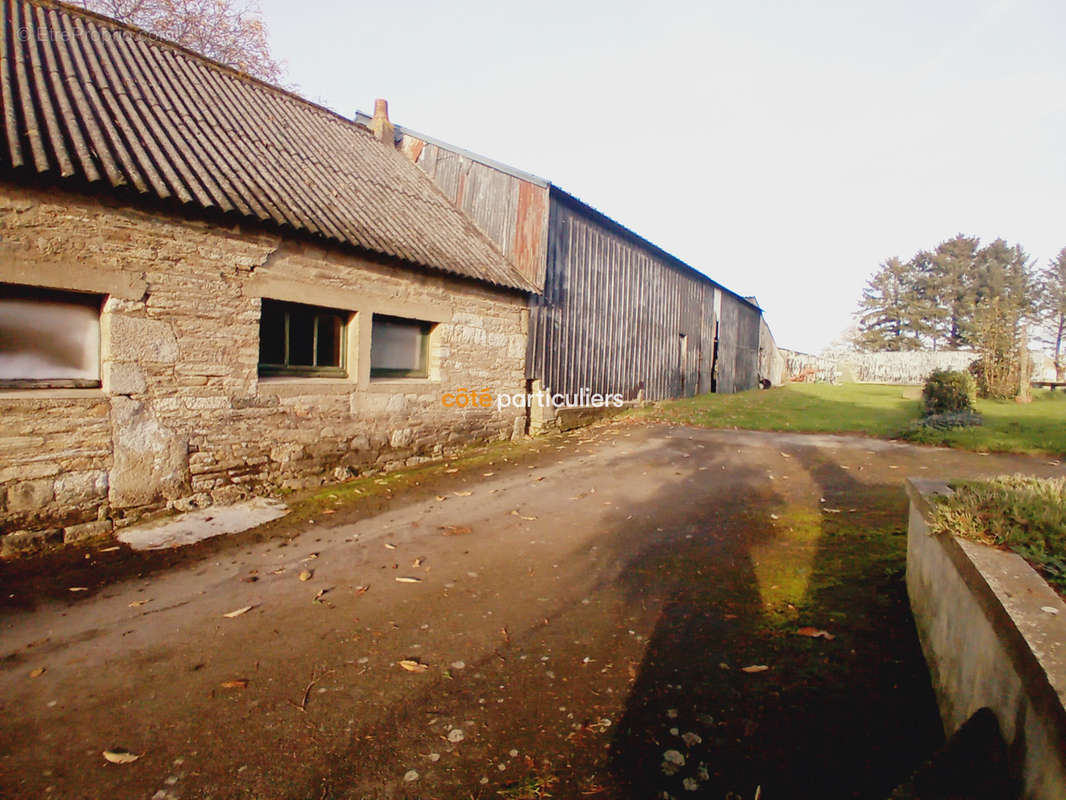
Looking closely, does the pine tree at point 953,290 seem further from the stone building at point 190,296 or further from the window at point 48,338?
the window at point 48,338

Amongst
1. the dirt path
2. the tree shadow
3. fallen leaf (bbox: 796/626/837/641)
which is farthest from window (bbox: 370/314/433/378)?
fallen leaf (bbox: 796/626/837/641)

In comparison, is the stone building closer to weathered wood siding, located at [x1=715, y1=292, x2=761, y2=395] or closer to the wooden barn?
the wooden barn

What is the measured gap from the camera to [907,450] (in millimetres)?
9688

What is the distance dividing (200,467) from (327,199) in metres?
4.27

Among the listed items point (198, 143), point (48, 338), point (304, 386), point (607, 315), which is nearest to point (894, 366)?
point (607, 315)

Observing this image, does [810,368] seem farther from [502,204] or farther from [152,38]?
[152,38]

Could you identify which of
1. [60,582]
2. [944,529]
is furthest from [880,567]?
[60,582]

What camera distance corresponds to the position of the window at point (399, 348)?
8.70 m

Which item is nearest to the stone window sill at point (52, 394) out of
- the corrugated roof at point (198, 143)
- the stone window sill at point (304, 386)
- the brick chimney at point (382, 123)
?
the stone window sill at point (304, 386)

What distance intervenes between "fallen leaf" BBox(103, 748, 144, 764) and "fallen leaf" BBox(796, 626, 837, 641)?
383cm

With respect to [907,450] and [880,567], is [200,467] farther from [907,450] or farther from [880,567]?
[907,450]

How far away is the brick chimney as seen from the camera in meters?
12.4

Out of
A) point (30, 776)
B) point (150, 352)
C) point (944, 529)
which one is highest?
point (150, 352)

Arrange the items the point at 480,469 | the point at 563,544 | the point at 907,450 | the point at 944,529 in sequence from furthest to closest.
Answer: the point at 907,450, the point at 480,469, the point at 563,544, the point at 944,529
